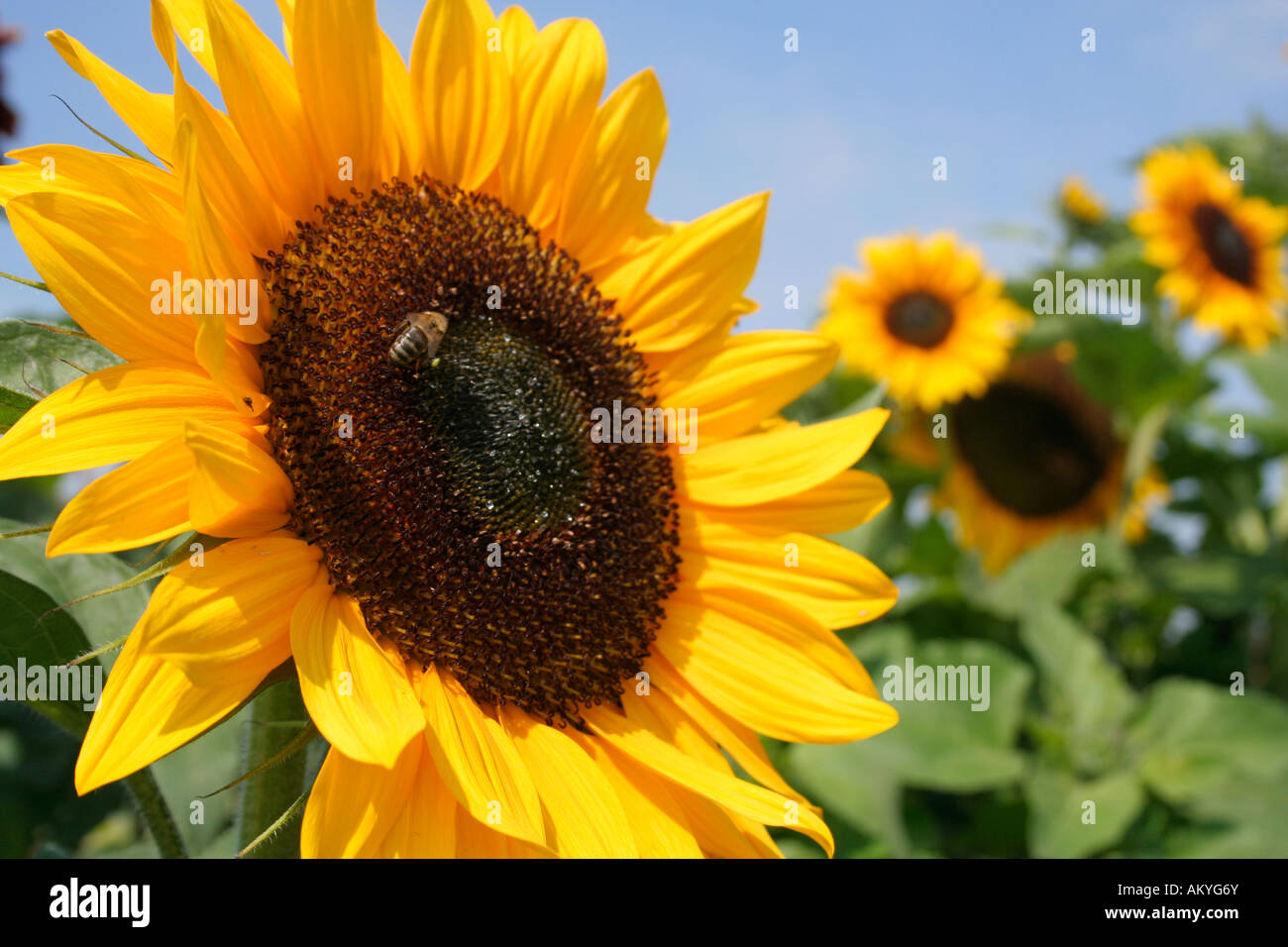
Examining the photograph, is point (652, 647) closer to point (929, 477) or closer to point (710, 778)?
point (710, 778)

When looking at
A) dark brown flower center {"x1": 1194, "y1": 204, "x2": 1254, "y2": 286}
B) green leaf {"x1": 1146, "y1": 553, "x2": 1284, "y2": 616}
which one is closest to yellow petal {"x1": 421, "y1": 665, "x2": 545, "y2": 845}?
green leaf {"x1": 1146, "y1": 553, "x2": 1284, "y2": 616}

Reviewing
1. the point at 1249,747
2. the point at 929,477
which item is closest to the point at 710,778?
the point at 1249,747

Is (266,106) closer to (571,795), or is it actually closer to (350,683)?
Answer: (350,683)

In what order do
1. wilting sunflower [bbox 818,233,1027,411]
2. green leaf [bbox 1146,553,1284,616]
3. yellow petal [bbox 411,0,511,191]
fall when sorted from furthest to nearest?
wilting sunflower [bbox 818,233,1027,411] → green leaf [bbox 1146,553,1284,616] → yellow petal [bbox 411,0,511,191]

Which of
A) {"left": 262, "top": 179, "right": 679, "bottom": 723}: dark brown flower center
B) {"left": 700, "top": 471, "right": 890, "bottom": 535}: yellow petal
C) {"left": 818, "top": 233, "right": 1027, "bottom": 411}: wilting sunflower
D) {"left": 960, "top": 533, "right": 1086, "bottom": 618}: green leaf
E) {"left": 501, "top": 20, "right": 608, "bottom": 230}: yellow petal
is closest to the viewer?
{"left": 262, "top": 179, "right": 679, "bottom": 723}: dark brown flower center

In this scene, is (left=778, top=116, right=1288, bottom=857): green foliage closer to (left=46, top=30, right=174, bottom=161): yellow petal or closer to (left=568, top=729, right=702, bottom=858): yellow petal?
(left=568, top=729, right=702, bottom=858): yellow petal

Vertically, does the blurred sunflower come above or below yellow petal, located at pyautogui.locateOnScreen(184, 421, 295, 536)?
above

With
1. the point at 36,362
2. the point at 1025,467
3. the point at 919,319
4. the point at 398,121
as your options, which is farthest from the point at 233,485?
the point at 1025,467
